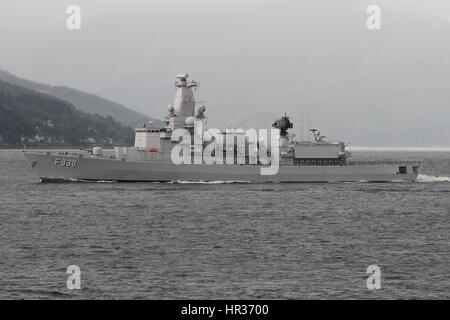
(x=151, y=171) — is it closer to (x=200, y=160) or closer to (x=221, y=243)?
(x=200, y=160)

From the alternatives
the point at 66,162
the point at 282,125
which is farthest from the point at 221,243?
the point at 282,125

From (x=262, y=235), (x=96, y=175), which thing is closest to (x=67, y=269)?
(x=262, y=235)

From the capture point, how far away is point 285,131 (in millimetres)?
73000

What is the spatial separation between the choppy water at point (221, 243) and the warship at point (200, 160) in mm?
4895

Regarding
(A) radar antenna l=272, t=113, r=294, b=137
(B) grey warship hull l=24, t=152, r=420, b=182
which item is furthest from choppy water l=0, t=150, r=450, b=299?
(A) radar antenna l=272, t=113, r=294, b=137

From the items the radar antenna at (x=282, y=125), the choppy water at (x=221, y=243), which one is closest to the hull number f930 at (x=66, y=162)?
the choppy water at (x=221, y=243)

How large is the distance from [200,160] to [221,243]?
103 feet

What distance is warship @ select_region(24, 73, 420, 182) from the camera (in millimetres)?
64562

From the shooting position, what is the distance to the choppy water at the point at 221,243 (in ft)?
84.8

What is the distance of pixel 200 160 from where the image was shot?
214 feet

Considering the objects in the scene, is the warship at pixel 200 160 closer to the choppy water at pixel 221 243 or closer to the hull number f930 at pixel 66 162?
the hull number f930 at pixel 66 162

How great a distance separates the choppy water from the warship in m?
4.89

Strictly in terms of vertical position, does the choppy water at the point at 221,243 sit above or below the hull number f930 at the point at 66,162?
below
